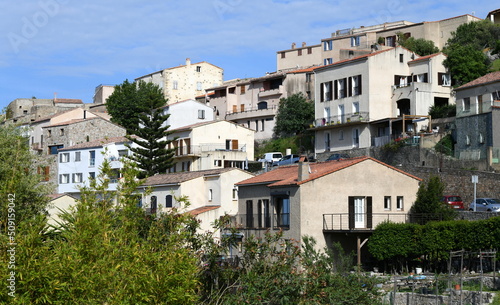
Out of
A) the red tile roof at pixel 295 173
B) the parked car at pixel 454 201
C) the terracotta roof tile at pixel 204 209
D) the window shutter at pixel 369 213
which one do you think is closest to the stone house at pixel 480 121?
the parked car at pixel 454 201

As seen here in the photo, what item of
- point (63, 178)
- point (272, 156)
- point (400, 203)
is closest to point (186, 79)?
point (63, 178)

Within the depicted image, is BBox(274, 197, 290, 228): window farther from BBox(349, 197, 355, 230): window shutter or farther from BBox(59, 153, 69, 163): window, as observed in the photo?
BBox(59, 153, 69, 163): window

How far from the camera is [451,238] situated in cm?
3769

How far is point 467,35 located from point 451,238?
153ft

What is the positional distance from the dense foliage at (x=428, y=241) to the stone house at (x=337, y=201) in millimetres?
1295

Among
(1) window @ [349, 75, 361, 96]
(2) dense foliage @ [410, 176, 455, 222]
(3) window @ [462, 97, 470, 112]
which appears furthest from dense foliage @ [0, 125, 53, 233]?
(1) window @ [349, 75, 361, 96]

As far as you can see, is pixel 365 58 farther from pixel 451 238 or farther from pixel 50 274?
pixel 50 274

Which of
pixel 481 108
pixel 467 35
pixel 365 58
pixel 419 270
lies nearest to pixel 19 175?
pixel 419 270

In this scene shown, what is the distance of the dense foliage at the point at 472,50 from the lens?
68562 millimetres

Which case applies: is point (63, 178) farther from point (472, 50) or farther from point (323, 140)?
point (472, 50)

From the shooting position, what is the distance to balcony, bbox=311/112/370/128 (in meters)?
66.2

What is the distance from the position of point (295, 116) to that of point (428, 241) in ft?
132

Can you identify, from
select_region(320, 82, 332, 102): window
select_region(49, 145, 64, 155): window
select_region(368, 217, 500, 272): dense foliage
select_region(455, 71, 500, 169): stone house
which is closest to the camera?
select_region(368, 217, 500, 272): dense foliage

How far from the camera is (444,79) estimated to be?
68.6 m
